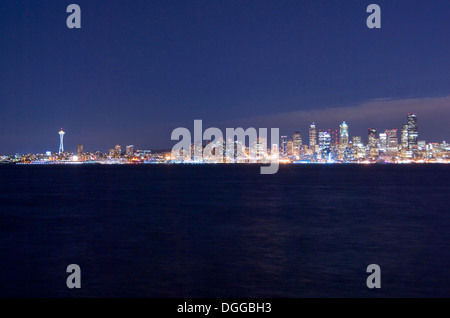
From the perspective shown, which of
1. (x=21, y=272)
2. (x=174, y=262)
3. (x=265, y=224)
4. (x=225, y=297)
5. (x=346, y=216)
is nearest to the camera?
(x=225, y=297)

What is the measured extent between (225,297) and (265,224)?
1774cm

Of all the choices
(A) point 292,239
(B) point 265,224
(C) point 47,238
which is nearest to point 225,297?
(A) point 292,239

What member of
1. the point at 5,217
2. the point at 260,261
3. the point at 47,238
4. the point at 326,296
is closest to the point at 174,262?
the point at 260,261

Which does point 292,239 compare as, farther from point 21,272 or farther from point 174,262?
point 21,272

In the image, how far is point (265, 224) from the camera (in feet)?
107

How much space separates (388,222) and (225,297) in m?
22.4

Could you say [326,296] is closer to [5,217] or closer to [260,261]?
[260,261]

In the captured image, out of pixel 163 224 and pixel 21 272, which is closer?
pixel 21 272
